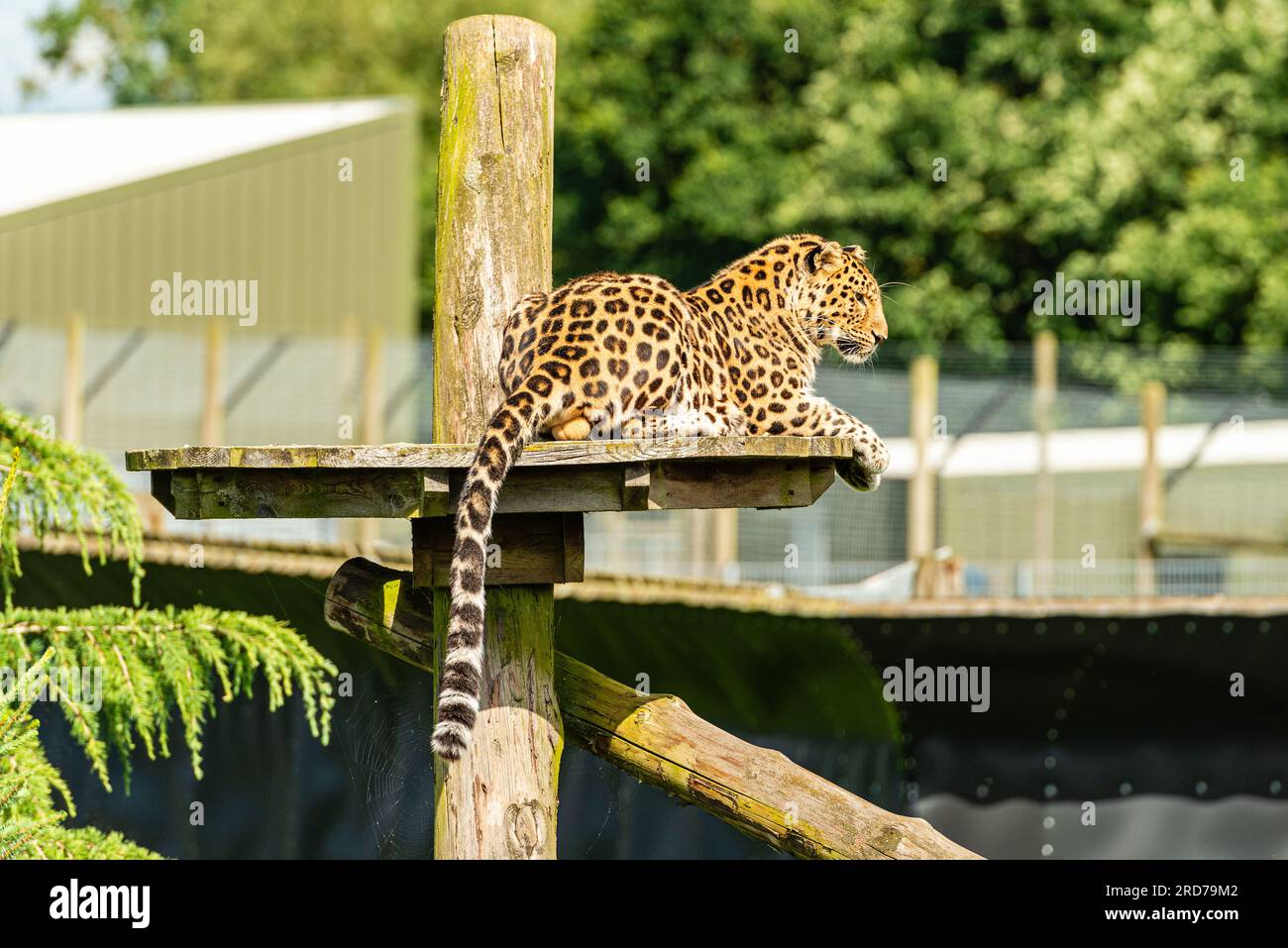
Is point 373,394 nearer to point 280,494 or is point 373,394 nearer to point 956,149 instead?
point 280,494

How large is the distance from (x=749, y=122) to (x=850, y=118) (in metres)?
2.37

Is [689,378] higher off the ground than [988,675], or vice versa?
[689,378]

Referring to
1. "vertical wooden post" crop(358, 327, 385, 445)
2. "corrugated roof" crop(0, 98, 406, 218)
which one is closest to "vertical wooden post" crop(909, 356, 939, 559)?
"vertical wooden post" crop(358, 327, 385, 445)

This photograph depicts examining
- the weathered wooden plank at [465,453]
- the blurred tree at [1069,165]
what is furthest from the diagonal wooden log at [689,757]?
the blurred tree at [1069,165]

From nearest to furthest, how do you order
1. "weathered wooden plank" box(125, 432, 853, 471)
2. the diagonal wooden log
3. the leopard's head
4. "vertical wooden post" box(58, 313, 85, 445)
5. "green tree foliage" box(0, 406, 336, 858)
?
1. "weathered wooden plank" box(125, 432, 853, 471)
2. the diagonal wooden log
3. "green tree foliage" box(0, 406, 336, 858)
4. the leopard's head
5. "vertical wooden post" box(58, 313, 85, 445)

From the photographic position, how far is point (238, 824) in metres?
8.63

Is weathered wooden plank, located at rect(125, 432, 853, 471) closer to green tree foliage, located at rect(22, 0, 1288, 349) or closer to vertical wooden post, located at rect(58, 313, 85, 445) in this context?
vertical wooden post, located at rect(58, 313, 85, 445)

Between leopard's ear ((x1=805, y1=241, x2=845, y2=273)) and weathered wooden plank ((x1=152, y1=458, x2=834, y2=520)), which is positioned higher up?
leopard's ear ((x1=805, y1=241, x2=845, y2=273))

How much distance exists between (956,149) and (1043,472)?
15.2 meters

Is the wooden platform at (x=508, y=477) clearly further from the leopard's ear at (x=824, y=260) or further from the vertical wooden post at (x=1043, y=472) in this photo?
the vertical wooden post at (x=1043, y=472)

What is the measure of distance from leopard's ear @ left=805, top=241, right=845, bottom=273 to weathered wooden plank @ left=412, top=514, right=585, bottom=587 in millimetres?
1291

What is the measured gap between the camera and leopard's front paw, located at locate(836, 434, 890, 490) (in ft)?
17.4
